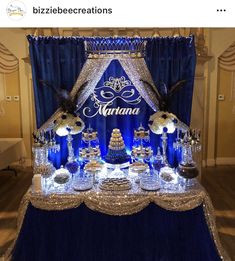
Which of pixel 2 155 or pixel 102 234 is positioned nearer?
pixel 102 234

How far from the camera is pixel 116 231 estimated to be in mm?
3111

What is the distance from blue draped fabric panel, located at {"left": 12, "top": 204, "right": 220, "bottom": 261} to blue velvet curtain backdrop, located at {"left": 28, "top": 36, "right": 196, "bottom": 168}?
73cm

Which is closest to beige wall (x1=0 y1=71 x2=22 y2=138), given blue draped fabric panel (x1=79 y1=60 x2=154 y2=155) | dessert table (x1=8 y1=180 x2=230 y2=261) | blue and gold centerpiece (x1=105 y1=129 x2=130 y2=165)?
blue draped fabric panel (x1=79 y1=60 x2=154 y2=155)

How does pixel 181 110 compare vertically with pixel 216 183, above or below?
above

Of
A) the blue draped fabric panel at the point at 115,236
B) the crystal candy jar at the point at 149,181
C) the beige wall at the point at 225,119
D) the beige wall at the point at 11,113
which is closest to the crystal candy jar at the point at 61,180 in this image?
the blue draped fabric panel at the point at 115,236

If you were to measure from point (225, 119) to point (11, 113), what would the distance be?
4.16 meters

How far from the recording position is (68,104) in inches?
134

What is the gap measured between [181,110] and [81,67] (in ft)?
3.64

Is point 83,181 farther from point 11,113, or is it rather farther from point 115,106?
point 11,113

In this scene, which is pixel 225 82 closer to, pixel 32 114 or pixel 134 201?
pixel 32 114

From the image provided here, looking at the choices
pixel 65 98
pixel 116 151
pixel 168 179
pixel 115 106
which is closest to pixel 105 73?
pixel 115 106
